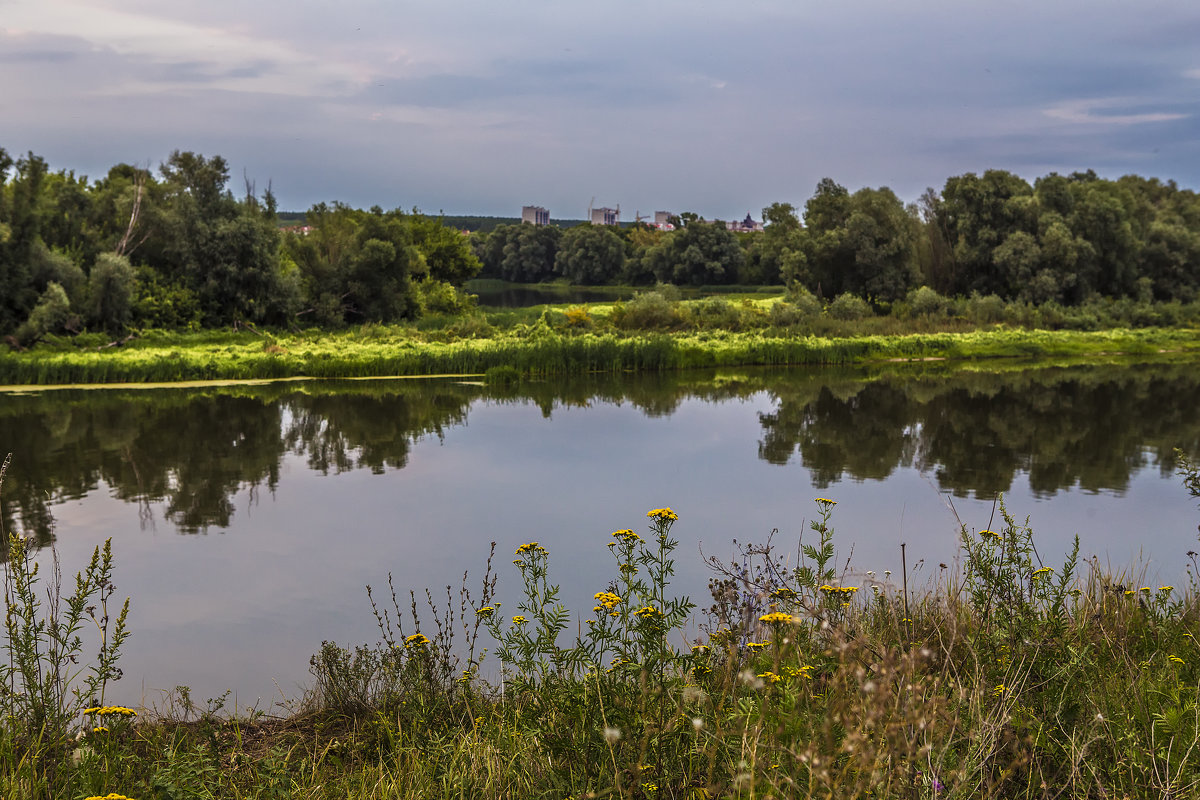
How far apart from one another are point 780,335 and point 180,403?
17.1 metres

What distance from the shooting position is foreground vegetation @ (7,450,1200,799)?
2844mm

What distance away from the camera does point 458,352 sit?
23.0m

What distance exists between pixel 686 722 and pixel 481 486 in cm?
800

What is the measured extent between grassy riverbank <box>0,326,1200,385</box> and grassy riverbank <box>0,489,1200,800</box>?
17654 millimetres

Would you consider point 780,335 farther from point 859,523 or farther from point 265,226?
point 859,523

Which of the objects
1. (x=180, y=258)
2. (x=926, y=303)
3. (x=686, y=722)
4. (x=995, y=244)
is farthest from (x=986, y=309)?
(x=686, y=722)

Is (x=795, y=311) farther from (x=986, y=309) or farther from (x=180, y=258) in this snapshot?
(x=180, y=258)

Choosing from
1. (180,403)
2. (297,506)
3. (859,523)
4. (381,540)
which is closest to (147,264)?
(180,403)

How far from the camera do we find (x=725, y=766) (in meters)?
3.20

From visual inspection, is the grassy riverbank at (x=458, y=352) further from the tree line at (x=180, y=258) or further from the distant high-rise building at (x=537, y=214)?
the distant high-rise building at (x=537, y=214)

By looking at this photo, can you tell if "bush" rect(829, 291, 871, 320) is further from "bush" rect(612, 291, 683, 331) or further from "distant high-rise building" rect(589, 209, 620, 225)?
"distant high-rise building" rect(589, 209, 620, 225)

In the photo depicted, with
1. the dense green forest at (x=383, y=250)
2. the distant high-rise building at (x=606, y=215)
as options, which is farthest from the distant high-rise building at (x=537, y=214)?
the dense green forest at (x=383, y=250)

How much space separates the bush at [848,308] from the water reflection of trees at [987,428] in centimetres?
941

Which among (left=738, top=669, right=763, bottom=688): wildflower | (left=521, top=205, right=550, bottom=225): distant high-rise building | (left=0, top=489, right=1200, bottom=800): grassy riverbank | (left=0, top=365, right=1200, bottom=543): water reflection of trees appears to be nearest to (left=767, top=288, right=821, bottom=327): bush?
(left=0, top=365, right=1200, bottom=543): water reflection of trees
